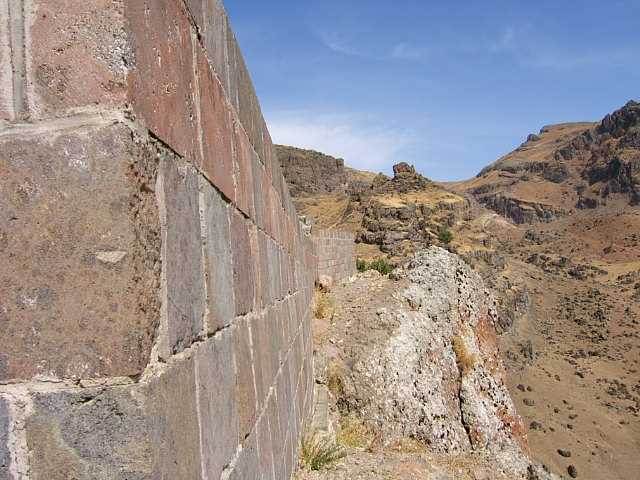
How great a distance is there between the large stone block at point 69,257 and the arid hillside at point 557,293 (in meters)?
20.3

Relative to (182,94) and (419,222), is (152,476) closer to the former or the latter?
(182,94)

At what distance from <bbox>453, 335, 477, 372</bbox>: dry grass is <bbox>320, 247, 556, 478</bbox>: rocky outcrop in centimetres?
2

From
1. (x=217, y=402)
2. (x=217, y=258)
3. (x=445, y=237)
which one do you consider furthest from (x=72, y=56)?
(x=445, y=237)

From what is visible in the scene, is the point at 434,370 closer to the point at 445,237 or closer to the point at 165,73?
the point at 165,73

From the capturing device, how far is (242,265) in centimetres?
225

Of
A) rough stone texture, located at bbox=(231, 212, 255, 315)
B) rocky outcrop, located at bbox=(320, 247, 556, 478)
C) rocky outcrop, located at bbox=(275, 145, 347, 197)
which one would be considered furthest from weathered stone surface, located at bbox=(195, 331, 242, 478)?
rocky outcrop, located at bbox=(275, 145, 347, 197)

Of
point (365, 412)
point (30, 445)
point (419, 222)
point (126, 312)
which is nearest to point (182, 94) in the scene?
point (126, 312)

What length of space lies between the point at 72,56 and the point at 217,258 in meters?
0.81

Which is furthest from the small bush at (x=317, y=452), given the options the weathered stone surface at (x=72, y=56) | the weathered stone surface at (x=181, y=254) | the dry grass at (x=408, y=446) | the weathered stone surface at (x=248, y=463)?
the weathered stone surface at (x=72, y=56)

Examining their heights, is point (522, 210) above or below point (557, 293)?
above

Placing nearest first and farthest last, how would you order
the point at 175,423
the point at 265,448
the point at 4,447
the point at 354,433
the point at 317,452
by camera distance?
the point at 4,447 < the point at 175,423 < the point at 265,448 < the point at 317,452 < the point at 354,433

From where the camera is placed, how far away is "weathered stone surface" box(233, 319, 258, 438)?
6.38 feet

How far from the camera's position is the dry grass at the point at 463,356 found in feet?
29.0

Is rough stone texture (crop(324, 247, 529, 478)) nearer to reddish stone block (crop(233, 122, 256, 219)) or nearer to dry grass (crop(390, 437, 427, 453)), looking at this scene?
dry grass (crop(390, 437, 427, 453))
